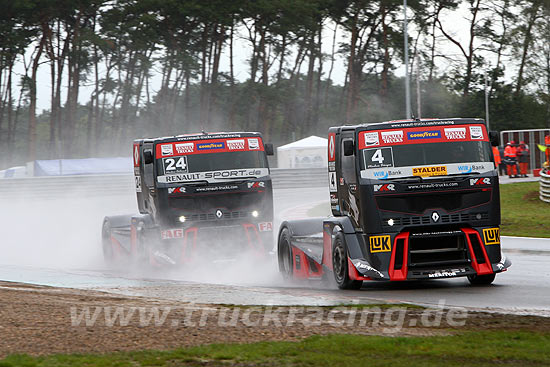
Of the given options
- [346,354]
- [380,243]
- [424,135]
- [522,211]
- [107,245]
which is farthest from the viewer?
[522,211]

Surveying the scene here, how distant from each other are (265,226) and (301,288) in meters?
3.21

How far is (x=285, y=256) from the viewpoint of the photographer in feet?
46.2

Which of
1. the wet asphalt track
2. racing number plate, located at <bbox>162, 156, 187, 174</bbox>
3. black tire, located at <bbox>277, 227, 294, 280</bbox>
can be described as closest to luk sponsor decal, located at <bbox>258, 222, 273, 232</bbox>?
the wet asphalt track

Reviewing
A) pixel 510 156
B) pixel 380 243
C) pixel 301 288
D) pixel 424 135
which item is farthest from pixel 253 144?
pixel 510 156

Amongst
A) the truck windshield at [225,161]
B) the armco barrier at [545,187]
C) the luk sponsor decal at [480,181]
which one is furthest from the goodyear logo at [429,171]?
the armco barrier at [545,187]

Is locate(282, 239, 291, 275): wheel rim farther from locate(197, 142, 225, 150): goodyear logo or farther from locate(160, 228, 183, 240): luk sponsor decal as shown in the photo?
locate(197, 142, 225, 150): goodyear logo

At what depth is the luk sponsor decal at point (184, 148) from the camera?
50.1 feet

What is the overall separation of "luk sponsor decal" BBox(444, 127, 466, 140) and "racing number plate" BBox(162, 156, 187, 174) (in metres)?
5.34

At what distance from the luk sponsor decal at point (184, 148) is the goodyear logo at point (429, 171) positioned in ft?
17.1

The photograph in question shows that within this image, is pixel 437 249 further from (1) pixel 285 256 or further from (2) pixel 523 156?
(2) pixel 523 156

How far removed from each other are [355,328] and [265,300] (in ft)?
7.32

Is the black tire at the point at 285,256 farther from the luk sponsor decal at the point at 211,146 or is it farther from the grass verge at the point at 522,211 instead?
the grass verge at the point at 522,211

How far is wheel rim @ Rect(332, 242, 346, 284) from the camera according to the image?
11.8 m

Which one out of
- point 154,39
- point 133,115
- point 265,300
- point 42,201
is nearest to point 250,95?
point 154,39
